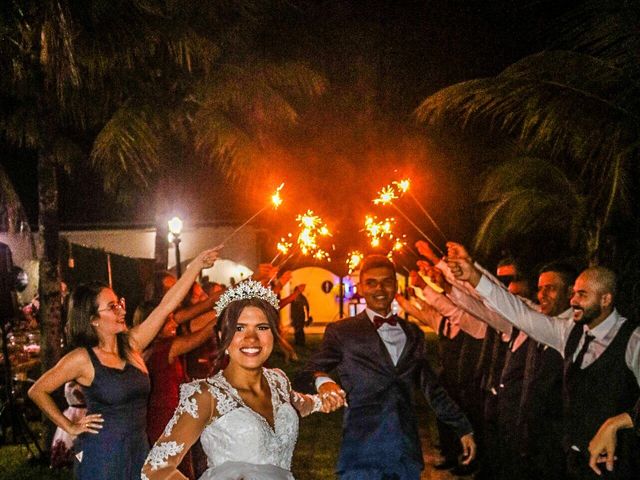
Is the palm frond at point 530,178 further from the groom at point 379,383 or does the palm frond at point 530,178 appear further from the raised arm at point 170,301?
the raised arm at point 170,301

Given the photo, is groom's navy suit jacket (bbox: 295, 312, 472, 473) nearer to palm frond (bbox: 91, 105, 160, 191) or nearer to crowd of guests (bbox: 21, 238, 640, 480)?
crowd of guests (bbox: 21, 238, 640, 480)

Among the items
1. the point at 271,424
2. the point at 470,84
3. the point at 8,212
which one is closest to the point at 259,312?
the point at 271,424

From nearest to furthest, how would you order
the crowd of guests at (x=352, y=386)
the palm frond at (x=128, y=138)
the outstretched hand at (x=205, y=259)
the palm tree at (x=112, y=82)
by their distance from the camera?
the crowd of guests at (x=352, y=386), the outstretched hand at (x=205, y=259), the palm tree at (x=112, y=82), the palm frond at (x=128, y=138)

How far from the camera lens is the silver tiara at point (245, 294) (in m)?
3.99

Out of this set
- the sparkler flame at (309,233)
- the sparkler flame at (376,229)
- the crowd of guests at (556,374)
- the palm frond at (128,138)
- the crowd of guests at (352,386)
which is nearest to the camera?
the crowd of guests at (352,386)

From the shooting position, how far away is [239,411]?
369cm

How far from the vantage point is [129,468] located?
5516 mm

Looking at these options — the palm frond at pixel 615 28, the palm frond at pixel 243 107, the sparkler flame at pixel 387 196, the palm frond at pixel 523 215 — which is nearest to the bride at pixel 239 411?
the sparkler flame at pixel 387 196

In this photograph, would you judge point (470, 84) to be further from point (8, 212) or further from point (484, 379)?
point (8, 212)

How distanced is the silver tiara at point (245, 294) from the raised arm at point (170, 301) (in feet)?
3.58

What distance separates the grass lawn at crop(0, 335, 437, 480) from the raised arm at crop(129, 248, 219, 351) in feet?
11.7

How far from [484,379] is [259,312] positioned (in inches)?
199

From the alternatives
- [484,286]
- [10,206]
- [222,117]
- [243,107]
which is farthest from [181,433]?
[243,107]

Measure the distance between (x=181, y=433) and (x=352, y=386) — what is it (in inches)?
88.3
